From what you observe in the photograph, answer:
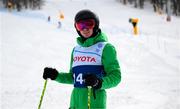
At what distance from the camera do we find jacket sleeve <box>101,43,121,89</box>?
3230 mm

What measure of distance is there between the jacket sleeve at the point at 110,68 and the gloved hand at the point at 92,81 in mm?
64

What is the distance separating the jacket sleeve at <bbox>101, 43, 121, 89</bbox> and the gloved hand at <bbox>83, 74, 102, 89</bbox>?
0.21ft

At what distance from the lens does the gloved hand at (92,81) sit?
3111 millimetres

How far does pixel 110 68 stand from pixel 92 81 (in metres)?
0.25

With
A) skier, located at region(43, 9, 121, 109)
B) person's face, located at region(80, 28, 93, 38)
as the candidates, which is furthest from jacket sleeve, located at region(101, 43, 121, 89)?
person's face, located at region(80, 28, 93, 38)

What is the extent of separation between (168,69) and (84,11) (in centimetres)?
857

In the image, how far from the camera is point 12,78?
10.8m

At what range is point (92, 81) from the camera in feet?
10.2

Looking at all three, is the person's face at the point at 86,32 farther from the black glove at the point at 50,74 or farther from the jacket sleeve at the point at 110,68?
the black glove at the point at 50,74

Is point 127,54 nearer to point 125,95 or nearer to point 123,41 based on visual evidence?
point 123,41

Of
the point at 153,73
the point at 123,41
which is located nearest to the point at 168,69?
the point at 153,73

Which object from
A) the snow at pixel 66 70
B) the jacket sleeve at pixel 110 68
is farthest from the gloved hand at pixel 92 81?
the snow at pixel 66 70

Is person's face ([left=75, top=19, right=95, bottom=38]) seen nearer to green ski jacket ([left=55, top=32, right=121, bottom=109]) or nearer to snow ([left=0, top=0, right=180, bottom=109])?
green ski jacket ([left=55, top=32, right=121, bottom=109])

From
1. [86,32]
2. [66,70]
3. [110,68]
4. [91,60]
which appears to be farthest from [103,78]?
[66,70]
